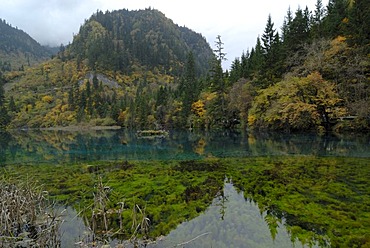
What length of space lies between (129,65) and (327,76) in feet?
422

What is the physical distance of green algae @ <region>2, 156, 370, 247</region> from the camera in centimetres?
745

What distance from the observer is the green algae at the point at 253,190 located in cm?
745

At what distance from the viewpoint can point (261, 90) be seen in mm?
41875

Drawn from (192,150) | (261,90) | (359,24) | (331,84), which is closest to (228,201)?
(192,150)

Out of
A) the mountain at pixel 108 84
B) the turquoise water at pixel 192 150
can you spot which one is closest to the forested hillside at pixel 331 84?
the turquoise water at pixel 192 150

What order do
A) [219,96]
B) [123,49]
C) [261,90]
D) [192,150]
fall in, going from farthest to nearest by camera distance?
[123,49]
[219,96]
[261,90]
[192,150]

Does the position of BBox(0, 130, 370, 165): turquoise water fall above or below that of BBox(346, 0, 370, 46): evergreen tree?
below

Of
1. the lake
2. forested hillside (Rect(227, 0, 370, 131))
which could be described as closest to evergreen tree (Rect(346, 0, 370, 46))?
forested hillside (Rect(227, 0, 370, 131))

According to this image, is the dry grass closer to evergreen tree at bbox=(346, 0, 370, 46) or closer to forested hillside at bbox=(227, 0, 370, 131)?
forested hillside at bbox=(227, 0, 370, 131)

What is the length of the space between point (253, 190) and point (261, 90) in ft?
107

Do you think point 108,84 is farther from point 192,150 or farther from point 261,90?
point 192,150

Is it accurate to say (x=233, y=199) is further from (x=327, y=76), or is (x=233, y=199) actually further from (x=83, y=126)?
(x=83, y=126)

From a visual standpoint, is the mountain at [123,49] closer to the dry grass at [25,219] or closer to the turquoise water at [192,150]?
the turquoise water at [192,150]

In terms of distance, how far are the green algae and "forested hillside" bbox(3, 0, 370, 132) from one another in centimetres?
1738
